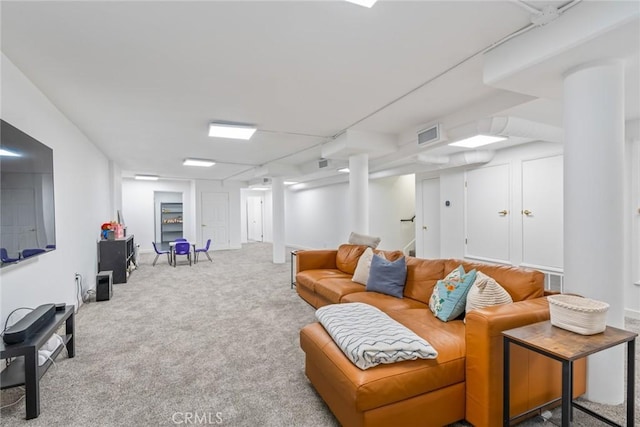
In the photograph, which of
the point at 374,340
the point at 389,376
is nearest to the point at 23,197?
the point at 374,340

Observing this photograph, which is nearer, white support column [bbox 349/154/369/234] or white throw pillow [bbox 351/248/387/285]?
white throw pillow [bbox 351/248/387/285]

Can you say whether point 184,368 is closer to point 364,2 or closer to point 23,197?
point 23,197

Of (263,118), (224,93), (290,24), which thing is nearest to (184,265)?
(263,118)

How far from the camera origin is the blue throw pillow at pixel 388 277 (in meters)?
3.06

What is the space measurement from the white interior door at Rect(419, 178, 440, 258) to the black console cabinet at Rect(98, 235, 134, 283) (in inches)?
240

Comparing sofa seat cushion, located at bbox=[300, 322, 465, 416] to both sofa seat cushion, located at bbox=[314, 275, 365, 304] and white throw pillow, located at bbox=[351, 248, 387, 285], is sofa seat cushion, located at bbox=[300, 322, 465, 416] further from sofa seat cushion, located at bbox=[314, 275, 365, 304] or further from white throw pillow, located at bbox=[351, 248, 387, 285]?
white throw pillow, located at bbox=[351, 248, 387, 285]

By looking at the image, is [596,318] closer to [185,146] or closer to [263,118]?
[263,118]

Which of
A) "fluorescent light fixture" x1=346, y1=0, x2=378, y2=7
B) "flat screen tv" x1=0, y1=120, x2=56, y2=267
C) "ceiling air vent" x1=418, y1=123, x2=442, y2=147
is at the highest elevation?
"fluorescent light fixture" x1=346, y1=0, x2=378, y2=7

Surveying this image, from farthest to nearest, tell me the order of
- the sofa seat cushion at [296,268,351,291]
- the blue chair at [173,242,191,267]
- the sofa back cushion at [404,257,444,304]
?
the blue chair at [173,242,191,267]
the sofa seat cushion at [296,268,351,291]
the sofa back cushion at [404,257,444,304]

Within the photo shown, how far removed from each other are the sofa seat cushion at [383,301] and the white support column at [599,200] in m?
1.18

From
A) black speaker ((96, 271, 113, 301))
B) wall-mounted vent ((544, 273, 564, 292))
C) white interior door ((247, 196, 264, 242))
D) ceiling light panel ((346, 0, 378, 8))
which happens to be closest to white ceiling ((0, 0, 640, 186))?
ceiling light panel ((346, 0, 378, 8))

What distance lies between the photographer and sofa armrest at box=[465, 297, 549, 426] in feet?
5.55

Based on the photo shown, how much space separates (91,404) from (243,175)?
780cm

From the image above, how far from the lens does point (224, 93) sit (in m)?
3.04
